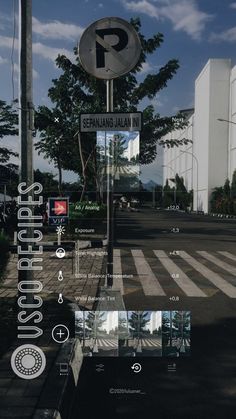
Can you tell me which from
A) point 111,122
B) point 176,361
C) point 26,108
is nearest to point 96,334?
point 176,361

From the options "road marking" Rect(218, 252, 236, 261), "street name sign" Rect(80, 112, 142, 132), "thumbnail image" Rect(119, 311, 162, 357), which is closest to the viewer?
"thumbnail image" Rect(119, 311, 162, 357)

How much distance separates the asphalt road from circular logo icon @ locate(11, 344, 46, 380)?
403 millimetres

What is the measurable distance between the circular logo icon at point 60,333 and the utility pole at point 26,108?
13.0 inches

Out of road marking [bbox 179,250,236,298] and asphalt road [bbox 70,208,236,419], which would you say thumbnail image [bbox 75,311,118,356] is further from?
road marking [bbox 179,250,236,298]

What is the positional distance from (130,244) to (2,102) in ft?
17.0

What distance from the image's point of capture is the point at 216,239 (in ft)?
38.4

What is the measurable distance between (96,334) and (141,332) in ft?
1.17

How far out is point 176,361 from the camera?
3.69 m

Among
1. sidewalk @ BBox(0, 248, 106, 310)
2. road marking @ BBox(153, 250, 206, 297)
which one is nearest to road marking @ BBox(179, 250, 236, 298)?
road marking @ BBox(153, 250, 206, 297)

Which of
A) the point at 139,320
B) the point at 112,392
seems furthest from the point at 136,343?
→ the point at 112,392

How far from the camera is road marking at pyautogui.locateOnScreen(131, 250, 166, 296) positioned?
5755 mm

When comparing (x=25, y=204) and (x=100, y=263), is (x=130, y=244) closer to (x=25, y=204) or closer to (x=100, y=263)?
(x=100, y=263)

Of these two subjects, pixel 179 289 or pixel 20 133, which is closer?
pixel 20 133

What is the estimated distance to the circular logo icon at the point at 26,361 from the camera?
3.10 meters
